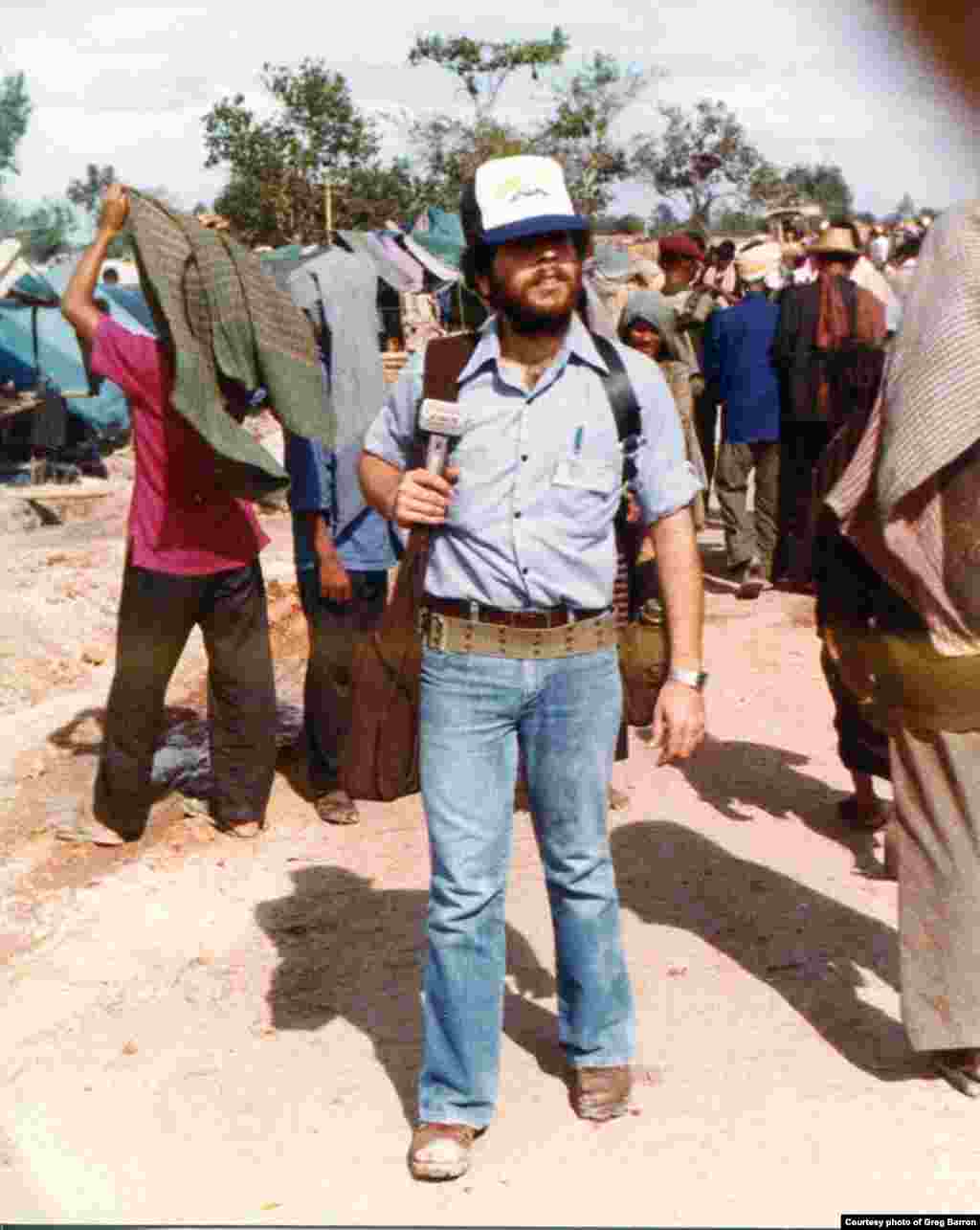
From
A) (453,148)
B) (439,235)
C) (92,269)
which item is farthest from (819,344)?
(453,148)

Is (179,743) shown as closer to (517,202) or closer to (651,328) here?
(651,328)

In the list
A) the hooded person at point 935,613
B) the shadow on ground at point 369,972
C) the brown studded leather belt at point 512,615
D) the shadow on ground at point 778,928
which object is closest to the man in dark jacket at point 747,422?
the shadow on ground at point 778,928

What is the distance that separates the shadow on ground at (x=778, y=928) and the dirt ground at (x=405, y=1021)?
12mm

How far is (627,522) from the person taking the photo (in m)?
5.04

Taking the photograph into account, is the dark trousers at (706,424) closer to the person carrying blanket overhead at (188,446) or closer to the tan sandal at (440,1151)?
the person carrying blanket overhead at (188,446)

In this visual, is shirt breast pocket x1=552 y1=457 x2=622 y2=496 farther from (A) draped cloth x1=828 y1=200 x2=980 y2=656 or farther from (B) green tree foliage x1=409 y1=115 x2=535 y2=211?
(B) green tree foliage x1=409 y1=115 x2=535 y2=211

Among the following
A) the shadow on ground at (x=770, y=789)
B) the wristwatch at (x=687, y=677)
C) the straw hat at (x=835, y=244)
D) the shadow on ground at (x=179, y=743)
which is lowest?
the shadow on ground at (x=179, y=743)

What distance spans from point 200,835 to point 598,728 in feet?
9.66

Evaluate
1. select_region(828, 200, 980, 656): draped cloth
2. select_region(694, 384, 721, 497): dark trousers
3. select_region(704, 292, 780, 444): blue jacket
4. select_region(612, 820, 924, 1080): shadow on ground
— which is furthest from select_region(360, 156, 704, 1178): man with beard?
select_region(694, 384, 721, 497): dark trousers

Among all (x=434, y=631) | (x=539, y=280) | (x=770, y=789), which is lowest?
(x=770, y=789)

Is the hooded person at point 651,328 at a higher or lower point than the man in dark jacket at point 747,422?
higher

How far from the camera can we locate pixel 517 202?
3.12m

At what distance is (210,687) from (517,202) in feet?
10.6

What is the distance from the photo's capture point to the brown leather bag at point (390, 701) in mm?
3590
